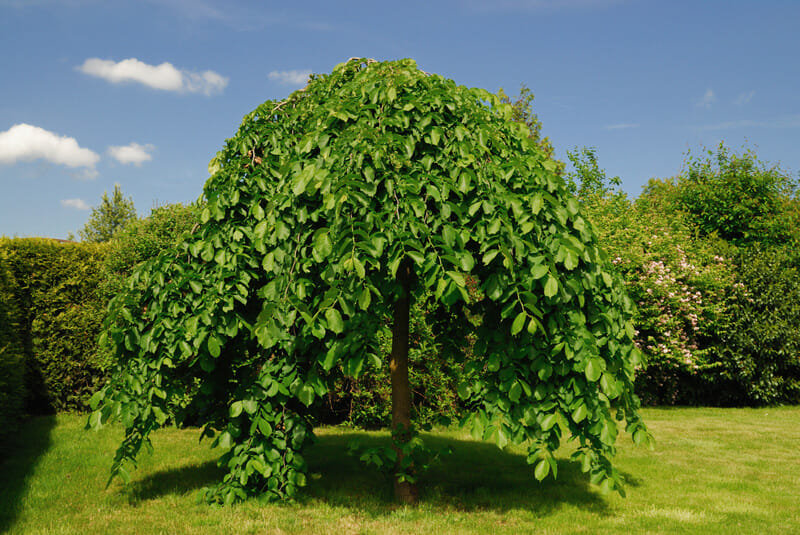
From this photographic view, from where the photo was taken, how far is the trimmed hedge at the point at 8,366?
648cm

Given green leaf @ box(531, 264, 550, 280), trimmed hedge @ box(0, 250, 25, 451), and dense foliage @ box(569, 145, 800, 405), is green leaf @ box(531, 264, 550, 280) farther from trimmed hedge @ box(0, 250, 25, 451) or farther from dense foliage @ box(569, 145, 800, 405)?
dense foliage @ box(569, 145, 800, 405)

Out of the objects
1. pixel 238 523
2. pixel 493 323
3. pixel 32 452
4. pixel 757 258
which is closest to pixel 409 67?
pixel 493 323

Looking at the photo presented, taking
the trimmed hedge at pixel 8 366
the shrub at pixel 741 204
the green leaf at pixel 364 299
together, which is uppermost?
the shrub at pixel 741 204

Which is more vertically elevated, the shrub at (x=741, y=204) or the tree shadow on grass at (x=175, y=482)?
the shrub at (x=741, y=204)

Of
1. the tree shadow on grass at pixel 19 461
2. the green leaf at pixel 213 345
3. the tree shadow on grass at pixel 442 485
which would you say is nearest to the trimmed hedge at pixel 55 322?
the tree shadow on grass at pixel 19 461

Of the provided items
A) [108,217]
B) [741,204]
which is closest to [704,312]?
[741,204]

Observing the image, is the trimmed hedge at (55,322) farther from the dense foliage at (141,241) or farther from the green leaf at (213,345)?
the green leaf at (213,345)

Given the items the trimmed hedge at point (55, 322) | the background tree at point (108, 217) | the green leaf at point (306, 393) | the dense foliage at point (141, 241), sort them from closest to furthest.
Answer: the green leaf at point (306, 393)
the dense foliage at point (141, 241)
the trimmed hedge at point (55, 322)
the background tree at point (108, 217)

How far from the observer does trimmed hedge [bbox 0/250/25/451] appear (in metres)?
6.48

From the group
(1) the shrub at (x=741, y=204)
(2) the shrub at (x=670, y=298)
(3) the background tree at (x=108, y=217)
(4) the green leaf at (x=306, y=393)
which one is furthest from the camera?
(3) the background tree at (x=108, y=217)

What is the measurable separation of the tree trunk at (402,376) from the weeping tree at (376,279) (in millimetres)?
53

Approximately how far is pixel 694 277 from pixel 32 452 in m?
12.5

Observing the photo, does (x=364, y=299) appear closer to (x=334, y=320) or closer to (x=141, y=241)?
(x=334, y=320)

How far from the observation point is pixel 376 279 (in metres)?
3.83
